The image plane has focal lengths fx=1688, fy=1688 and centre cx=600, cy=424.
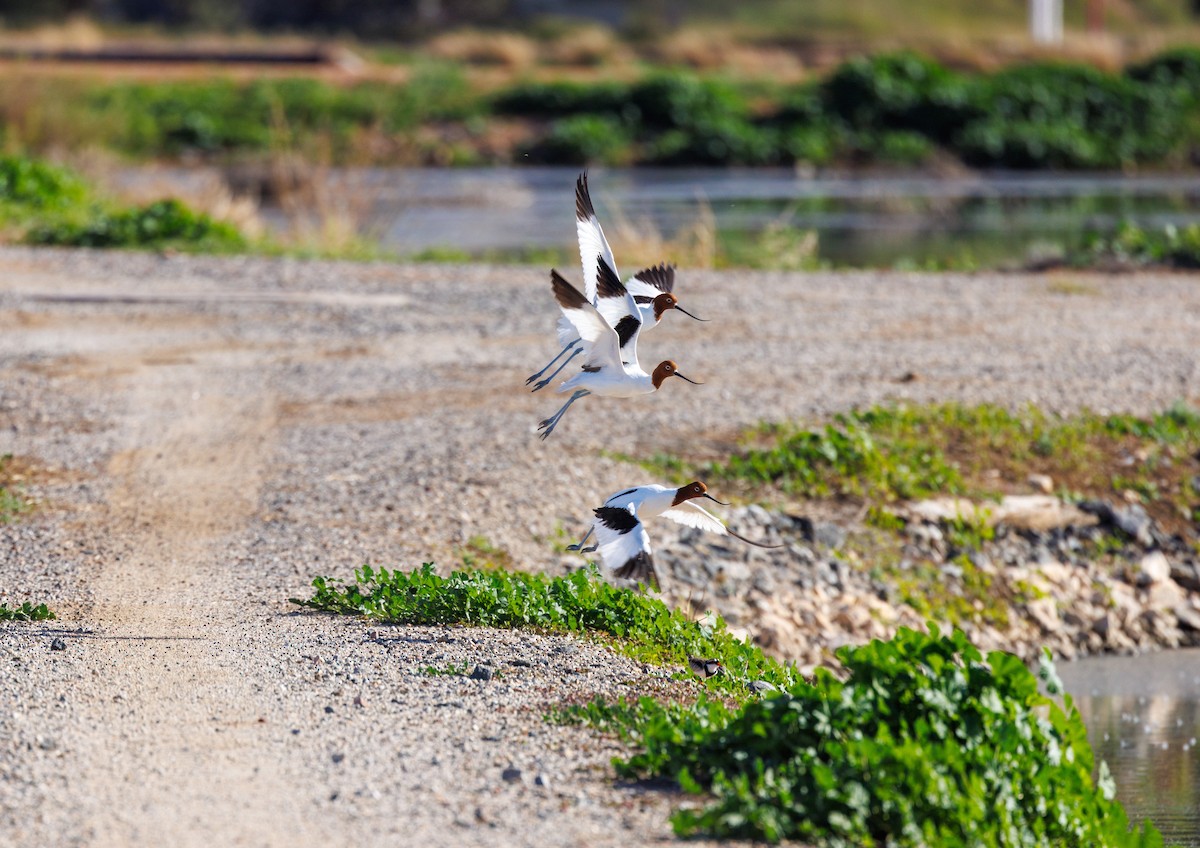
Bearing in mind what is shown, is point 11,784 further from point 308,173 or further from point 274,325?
point 308,173

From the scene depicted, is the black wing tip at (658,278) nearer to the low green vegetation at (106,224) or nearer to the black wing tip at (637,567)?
the black wing tip at (637,567)

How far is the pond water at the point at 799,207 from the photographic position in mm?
19172

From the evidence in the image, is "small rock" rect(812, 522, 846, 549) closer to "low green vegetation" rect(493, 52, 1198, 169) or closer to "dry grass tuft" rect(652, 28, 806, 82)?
"low green vegetation" rect(493, 52, 1198, 169)

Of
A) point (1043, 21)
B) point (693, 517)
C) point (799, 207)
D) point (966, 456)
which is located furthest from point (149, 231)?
point (1043, 21)

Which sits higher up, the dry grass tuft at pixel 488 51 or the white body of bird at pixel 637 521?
the white body of bird at pixel 637 521

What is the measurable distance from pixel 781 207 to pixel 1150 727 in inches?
710

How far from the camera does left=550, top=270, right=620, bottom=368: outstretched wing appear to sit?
5.06 meters

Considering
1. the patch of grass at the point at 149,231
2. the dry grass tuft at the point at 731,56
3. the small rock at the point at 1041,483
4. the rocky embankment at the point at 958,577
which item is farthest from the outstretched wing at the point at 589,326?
the dry grass tuft at the point at 731,56

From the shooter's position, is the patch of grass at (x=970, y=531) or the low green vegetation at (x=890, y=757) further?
the patch of grass at (x=970, y=531)

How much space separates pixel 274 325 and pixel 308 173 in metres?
6.66

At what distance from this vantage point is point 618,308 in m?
5.37

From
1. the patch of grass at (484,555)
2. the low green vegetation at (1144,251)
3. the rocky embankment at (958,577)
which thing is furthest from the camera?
the low green vegetation at (1144,251)

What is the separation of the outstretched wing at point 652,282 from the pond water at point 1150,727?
8.70 feet

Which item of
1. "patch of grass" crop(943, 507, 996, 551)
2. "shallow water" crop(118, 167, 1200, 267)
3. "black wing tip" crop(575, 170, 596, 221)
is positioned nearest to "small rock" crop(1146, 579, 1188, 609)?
"patch of grass" crop(943, 507, 996, 551)
